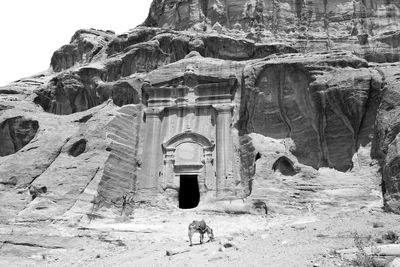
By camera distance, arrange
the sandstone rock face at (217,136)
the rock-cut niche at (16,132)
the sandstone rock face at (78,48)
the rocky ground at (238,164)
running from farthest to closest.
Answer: the sandstone rock face at (78,48), the rock-cut niche at (16,132), the sandstone rock face at (217,136), the rocky ground at (238,164)

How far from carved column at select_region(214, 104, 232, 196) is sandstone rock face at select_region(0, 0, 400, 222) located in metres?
0.06

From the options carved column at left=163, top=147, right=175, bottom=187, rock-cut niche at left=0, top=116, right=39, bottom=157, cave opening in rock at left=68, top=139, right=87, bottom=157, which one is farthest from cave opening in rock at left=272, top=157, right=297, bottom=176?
rock-cut niche at left=0, top=116, right=39, bottom=157

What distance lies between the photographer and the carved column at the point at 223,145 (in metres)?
23.6

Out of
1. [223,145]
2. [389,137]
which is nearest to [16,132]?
[223,145]

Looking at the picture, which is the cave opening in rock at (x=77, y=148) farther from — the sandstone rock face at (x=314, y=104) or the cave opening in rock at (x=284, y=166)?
the cave opening in rock at (x=284, y=166)

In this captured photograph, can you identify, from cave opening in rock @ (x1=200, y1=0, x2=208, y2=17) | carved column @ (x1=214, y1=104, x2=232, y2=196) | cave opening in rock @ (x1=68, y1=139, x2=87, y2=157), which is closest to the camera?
carved column @ (x1=214, y1=104, x2=232, y2=196)

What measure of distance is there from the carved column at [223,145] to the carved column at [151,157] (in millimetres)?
3376

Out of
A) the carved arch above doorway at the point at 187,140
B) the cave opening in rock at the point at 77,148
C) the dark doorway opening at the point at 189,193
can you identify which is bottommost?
the dark doorway opening at the point at 189,193

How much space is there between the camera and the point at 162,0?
44.6 m

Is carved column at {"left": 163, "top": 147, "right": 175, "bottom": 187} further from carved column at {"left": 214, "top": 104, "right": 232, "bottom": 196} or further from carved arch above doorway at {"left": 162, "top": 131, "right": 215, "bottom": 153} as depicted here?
carved column at {"left": 214, "top": 104, "right": 232, "bottom": 196}

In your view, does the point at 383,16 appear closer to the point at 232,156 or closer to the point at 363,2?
the point at 363,2

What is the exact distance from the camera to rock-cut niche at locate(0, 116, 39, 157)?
97.9 ft

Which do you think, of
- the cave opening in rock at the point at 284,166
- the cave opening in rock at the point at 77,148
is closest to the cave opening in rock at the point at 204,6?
the cave opening in rock at the point at 77,148

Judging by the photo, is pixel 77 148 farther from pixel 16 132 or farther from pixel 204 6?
pixel 204 6
